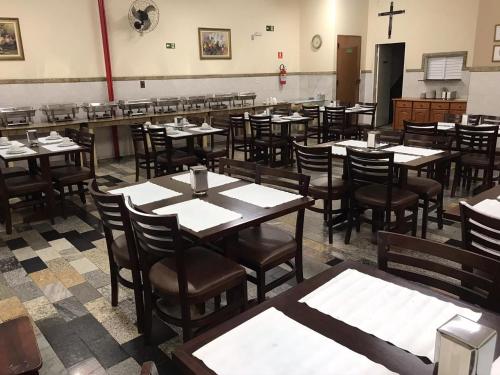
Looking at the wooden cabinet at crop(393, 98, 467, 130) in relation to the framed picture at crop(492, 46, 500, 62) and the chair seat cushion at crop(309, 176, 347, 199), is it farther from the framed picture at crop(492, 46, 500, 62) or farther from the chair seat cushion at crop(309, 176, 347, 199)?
the chair seat cushion at crop(309, 176, 347, 199)

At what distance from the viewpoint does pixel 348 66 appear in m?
9.49

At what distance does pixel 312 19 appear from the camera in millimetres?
9398

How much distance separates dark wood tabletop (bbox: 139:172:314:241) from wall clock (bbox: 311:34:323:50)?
24.5 ft

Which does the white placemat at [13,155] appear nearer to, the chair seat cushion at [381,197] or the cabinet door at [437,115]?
the chair seat cushion at [381,197]

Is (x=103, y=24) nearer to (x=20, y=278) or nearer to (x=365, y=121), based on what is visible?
(x=20, y=278)

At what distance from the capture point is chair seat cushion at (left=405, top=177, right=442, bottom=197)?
3511 millimetres

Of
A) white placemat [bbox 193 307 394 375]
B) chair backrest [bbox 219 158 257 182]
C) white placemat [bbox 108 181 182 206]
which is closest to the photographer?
white placemat [bbox 193 307 394 375]

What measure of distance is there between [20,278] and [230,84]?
6.41 meters

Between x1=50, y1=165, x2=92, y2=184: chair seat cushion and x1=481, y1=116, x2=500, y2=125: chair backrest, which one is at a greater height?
x1=481, y1=116, x2=500, y2=125: chair backrest

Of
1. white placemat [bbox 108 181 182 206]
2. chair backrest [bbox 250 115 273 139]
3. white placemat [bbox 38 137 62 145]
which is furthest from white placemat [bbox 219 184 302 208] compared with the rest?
chair backrest [bbox 250 115 273 139]

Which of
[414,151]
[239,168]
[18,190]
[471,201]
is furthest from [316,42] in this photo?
[471,201]

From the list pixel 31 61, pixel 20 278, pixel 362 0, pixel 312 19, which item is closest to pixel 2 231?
pixel 20 278

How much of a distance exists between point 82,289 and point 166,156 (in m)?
2.51

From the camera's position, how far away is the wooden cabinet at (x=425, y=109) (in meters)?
7.98
